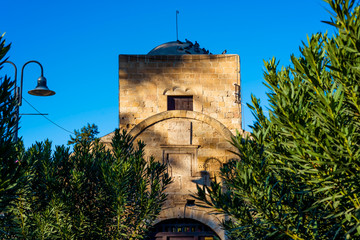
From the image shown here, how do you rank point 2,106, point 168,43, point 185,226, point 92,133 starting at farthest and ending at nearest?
point 92,133 → point 168,43 → point 185,226 → point 2,106

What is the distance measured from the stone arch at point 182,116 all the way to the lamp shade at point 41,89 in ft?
9.95

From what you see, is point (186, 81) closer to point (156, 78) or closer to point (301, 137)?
point (156, 78)

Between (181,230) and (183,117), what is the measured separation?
355 cm

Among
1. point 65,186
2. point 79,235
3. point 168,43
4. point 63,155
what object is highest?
point 168,43

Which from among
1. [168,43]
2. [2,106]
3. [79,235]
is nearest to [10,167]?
[2,106]

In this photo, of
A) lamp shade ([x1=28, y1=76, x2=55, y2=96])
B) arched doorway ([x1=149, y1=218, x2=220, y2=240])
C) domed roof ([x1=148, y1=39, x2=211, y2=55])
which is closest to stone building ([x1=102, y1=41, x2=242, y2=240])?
arched doorway ([x1=149, y1=218, x2=220, y2=240])

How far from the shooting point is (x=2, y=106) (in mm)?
6133

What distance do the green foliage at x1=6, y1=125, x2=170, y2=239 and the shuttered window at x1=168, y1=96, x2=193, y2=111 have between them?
4.73 metres

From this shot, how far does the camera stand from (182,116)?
14297 millimetres

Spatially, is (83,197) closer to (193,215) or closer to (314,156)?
(193,215)

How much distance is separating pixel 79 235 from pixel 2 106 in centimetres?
420

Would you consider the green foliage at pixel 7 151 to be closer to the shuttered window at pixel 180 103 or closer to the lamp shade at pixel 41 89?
the lamp shade at pixel 41 89

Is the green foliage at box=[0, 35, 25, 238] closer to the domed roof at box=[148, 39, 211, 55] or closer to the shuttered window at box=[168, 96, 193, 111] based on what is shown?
the shuttered window at box=[168, 96, 193, 111]

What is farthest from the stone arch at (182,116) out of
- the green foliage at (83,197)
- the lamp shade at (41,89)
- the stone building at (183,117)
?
the green foliage at (83,197)
